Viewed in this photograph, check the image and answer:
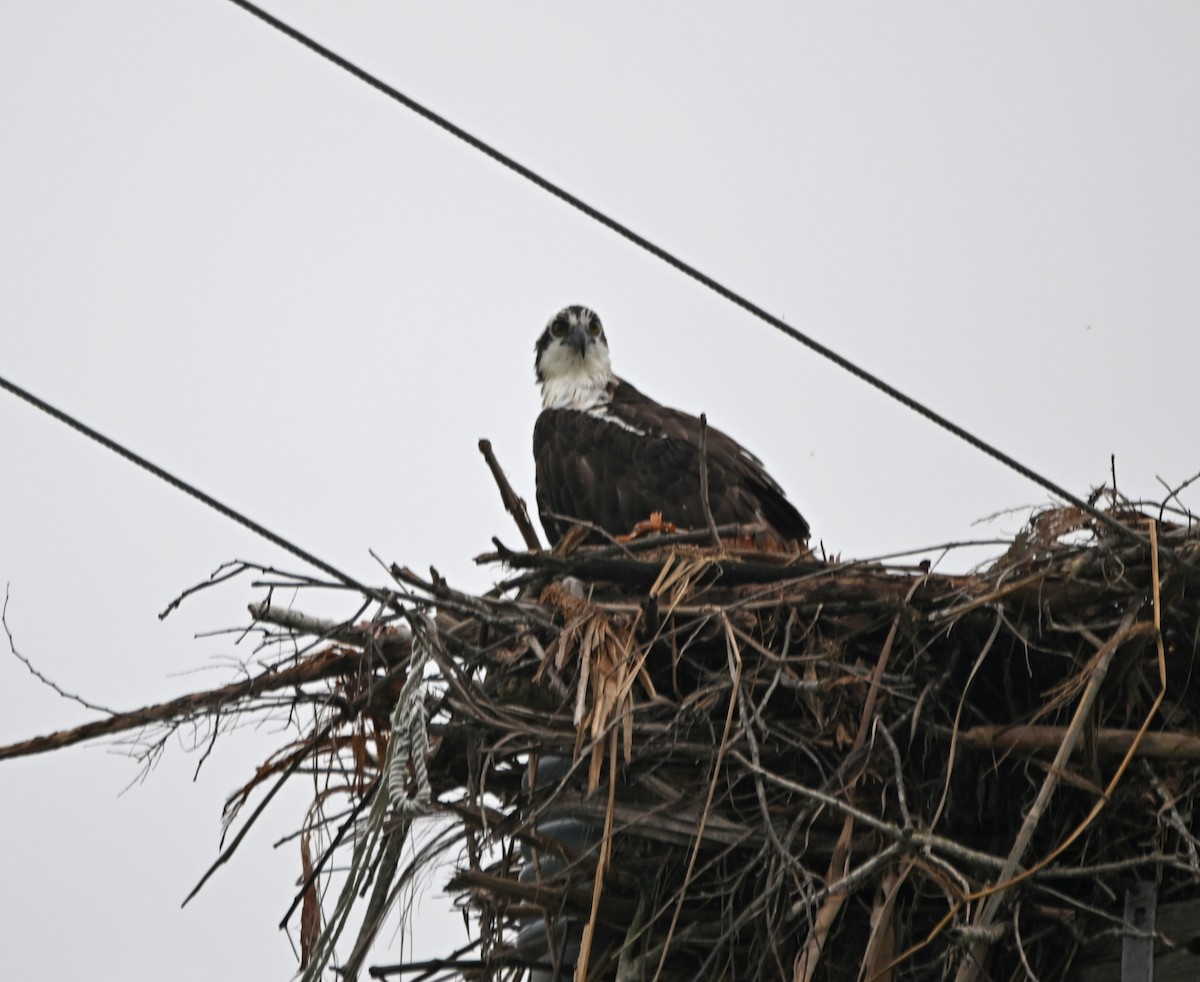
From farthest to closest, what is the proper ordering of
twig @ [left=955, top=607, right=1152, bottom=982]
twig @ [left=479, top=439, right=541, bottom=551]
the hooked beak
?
the hooked beak < twig @ [left=479, top=439, right=541, bottom=551] < twig @ [left=955, top=607, right=1152, bottom=982]

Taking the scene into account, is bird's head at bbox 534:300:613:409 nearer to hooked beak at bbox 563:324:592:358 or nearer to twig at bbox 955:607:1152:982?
hooked beak at bbox 563:324:592:358

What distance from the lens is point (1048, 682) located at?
4980 millimetres

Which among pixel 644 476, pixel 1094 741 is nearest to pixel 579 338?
pixel 644 476

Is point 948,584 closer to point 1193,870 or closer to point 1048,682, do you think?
point 1048,682

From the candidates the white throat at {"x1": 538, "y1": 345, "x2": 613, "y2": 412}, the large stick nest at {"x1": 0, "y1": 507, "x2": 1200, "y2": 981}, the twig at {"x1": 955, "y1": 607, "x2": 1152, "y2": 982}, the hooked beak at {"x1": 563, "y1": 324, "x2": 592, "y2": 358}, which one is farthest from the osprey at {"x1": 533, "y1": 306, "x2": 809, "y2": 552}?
the twig at {"x1": 955, "y1": 607, "x2": 1152, "y2": 982}

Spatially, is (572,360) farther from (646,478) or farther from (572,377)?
(646,478)

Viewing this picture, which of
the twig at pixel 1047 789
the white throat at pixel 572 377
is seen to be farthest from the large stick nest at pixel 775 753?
the white throat at pixel 572 377

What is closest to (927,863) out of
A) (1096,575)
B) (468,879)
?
(1096,575)

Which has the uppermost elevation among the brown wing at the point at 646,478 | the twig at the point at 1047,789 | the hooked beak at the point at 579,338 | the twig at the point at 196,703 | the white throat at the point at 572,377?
the hooked beak at the point at 579,338

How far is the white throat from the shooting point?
836 cm

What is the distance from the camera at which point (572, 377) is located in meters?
8.52

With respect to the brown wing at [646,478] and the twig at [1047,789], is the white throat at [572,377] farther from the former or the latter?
the twig at [1047,789]

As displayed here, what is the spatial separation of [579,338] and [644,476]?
1566 millimetres

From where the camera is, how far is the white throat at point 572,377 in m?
8.36
